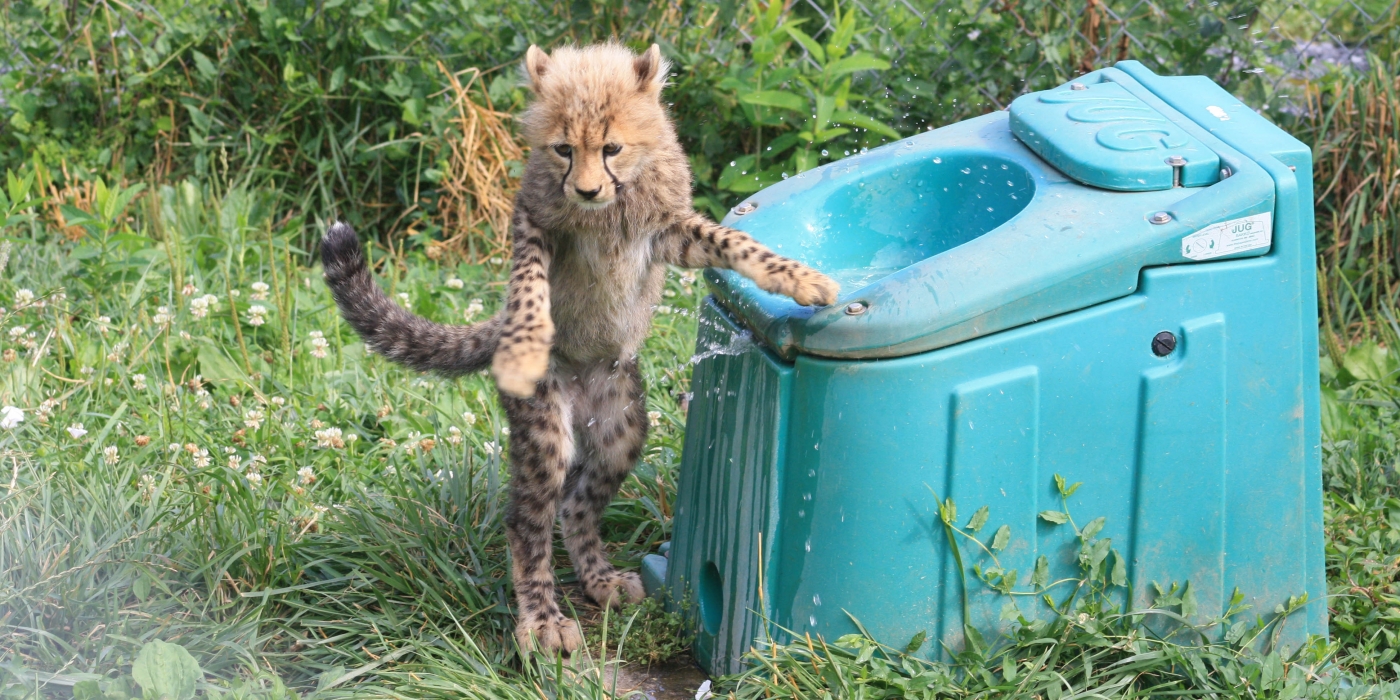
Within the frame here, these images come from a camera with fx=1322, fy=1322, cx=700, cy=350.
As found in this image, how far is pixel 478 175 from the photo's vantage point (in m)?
5.23

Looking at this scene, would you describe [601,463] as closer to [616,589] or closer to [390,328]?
[616,589]

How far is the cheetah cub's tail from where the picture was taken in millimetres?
3133

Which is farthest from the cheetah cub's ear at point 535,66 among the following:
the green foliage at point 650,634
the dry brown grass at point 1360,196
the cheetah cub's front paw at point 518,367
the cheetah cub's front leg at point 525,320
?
the dry brown grass at point 1360,196

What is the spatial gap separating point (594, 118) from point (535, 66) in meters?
0.22

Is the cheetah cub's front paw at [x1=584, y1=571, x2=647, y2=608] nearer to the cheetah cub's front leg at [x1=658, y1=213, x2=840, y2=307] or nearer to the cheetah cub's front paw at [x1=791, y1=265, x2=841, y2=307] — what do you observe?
the cheetah cub's front leg at [x1=658, y1=213, x2=840, y2=307]

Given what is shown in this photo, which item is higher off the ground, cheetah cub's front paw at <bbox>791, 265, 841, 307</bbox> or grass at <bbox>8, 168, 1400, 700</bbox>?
cheetah cub's front paw at <bbox>791, 265, 841, 307</bbox>

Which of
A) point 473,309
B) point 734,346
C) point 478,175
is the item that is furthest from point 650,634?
point 478,175

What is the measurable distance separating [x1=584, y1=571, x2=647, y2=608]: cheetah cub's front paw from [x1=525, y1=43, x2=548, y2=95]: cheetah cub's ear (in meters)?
1.20

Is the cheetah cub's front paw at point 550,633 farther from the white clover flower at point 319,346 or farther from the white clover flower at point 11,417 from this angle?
the white clover flower at point 11,417

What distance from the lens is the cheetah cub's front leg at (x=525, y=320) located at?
2477mm

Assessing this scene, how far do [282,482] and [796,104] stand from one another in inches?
90.1

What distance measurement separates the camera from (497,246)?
17.0 feet

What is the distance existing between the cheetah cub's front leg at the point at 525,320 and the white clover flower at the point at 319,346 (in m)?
1.36

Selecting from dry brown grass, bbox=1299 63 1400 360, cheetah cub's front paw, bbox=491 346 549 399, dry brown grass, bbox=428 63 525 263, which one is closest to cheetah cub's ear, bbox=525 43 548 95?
cheetah cub's front paw, bbox=491 346 549 399
